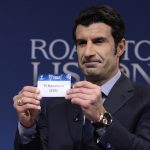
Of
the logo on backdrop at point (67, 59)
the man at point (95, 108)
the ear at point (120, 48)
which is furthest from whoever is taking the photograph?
the logo on backdrop at point (67, 59)

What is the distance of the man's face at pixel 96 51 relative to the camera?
1.57 metres

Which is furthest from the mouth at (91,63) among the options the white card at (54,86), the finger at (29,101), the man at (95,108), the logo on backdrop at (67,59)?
the logo on backdrop at (67,59)

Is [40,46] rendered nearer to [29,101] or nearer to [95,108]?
[29,101]

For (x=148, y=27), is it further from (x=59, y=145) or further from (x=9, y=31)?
(x=59, y=145)

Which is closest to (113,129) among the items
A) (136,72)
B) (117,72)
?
(117,72)

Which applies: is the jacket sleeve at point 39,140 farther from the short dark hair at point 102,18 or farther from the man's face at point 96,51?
A: the short dark hair at point 102,18

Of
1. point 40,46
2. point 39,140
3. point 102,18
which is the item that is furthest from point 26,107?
point 40,46

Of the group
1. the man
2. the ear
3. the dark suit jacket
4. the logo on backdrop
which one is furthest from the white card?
the logo on backdrop

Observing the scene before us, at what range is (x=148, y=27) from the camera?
240 centimetres

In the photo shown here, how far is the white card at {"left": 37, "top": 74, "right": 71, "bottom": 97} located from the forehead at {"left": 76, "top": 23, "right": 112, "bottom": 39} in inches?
7.5

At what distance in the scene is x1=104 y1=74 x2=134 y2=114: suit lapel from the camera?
155 centimetres

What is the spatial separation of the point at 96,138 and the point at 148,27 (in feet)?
3.57

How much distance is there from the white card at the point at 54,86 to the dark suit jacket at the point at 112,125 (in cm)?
15

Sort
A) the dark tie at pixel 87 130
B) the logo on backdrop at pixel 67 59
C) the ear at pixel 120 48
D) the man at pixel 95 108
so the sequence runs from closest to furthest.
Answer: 1. the man at pixel 95 108
2. the dark tie at pixel 87 130
3. the ear at pixel 120 48
4. the logo on backdrop at pixel 67 59
